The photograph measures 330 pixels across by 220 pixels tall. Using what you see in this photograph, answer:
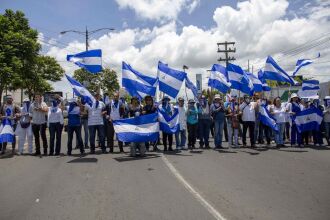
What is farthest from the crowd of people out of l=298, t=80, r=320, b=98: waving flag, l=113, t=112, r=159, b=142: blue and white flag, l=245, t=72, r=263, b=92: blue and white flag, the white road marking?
the white road marking

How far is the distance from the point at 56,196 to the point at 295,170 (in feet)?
18.0

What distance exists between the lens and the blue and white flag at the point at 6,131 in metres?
12.4

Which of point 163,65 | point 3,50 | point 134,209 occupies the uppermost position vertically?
point 3,50

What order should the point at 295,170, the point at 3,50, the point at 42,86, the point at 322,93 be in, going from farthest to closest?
the point at 42,86 → the point at 322,93 → the point at 3,50 → the point at 295,170

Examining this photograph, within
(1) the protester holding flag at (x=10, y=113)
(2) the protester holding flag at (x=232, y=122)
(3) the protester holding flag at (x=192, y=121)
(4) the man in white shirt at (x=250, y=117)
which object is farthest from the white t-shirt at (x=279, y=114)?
(1) the protester holding flag at (x=10, y=113)

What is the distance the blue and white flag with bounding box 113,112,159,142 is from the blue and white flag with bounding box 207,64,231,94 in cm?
379

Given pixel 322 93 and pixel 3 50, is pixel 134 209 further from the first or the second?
pixel 322 93

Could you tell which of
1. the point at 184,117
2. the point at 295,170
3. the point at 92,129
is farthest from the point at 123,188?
the point at 184,117

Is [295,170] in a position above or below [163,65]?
below

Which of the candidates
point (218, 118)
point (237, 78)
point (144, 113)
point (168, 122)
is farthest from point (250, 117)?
point (144, 113)

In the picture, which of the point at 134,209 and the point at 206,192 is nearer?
the point at 134,209

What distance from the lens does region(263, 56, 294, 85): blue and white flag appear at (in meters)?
15.6

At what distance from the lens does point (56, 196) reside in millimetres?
6695

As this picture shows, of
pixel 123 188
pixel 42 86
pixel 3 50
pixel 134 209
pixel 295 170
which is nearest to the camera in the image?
pixel 134 209
